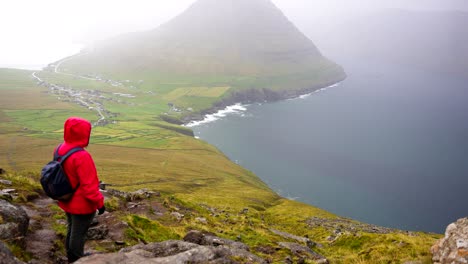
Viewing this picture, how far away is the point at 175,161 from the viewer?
120m

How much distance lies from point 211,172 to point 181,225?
84.3 metres

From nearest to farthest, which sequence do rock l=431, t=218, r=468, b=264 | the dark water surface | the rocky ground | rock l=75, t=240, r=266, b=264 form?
1. rock l=75, t=240, r=266, b=264
2. the rocky ground
3. rock l=431, t=218, r=468, b=264
4. the dark water surface

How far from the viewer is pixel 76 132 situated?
10906mm

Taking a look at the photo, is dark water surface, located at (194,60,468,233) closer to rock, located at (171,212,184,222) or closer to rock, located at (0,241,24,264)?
rock, located at (171,212,184,222)

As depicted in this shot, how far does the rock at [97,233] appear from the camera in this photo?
638 inches

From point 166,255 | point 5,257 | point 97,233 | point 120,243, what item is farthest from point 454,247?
point 5,257

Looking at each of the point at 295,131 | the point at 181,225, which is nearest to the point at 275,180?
the point at 295,131

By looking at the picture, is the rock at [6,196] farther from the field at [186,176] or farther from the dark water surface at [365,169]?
the dark water surface at [365,169]

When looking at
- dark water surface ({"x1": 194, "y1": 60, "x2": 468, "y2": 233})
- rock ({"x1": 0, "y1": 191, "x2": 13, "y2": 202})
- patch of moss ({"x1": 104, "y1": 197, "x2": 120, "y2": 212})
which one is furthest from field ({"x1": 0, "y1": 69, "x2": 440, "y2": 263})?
dark water surface ({"x1": 194, "y1": 60, "x2": 468, "y2": 233})

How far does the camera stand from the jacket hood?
10.8m

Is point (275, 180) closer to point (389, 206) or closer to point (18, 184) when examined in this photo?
point (389, 206)

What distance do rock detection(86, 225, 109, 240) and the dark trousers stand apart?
4.35 metres

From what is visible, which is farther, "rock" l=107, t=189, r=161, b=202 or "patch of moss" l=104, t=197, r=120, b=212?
"rock" l=107, t=189, r=161, b=202

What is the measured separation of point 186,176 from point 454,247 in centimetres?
8736
